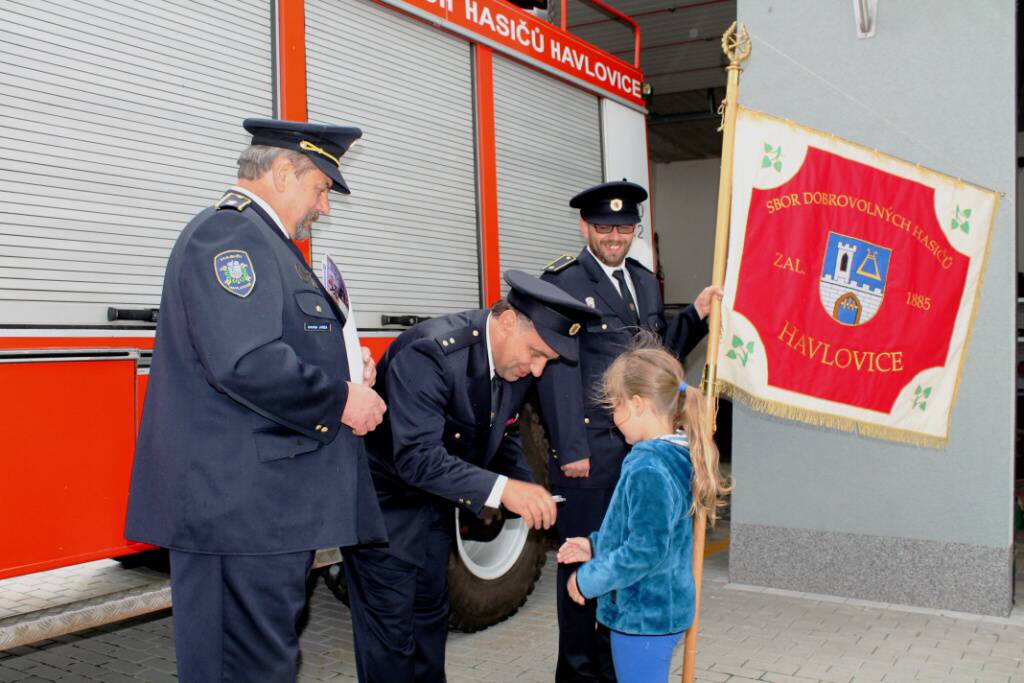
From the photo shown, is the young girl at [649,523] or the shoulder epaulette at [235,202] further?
the young girl at [649,523]

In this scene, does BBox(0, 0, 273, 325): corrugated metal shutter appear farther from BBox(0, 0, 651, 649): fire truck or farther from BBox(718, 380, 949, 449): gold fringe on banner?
BBox(718, 380, 949, 449): gold fringe on banner

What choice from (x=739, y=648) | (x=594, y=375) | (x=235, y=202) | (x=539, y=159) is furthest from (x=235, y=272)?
(x=539, y=159)

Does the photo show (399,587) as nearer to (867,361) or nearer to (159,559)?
(159,559)

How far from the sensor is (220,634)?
2135 millimetres

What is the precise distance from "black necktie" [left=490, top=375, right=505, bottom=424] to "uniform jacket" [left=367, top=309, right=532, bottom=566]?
0.5 inches

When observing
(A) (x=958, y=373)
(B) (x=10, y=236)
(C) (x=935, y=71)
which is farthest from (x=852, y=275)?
(B) (x=10, y=236)

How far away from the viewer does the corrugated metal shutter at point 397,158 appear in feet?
12.4

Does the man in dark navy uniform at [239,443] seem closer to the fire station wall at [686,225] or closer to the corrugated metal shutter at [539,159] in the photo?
the corrugated metal shutter at [539,159]

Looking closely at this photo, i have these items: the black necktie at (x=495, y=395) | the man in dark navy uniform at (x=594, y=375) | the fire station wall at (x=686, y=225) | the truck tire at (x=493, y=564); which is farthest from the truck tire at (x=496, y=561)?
the fire station wall at (x=686, y=225)

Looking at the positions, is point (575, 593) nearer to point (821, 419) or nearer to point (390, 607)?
A: point (390, 607)

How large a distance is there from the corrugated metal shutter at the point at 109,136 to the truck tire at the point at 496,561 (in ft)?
5.86

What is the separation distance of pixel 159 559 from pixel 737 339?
7.35 ft

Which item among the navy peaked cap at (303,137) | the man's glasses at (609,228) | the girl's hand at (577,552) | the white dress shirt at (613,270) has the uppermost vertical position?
the navy peaked cap at (303,137)

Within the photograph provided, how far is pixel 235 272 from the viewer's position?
6.83 ft
